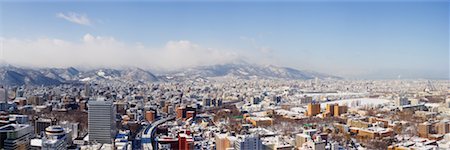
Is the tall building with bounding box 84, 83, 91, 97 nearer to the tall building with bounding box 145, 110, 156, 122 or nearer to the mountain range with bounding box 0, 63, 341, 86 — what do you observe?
the mountain range with bounding box 0, 63, 341, 86

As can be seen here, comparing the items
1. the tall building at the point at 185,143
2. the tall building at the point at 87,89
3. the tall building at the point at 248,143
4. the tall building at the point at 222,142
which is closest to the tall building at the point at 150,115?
the tall building at the point at 87,89

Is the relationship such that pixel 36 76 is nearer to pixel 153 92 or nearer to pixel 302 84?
pixel 153 92

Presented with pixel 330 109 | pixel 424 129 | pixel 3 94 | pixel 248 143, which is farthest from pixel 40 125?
pixel 330 109

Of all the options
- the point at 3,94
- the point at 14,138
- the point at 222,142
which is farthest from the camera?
the point at 3,94

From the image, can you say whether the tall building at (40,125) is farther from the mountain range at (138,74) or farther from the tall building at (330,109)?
the tall building at (330,109)

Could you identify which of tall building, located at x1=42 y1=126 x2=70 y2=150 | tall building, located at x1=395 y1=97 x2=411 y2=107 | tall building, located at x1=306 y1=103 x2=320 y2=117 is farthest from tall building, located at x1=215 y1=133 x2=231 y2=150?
tall building, located at x1=395 y1=97 x2=411 y2=107

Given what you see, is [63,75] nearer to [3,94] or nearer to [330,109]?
[3,94]
